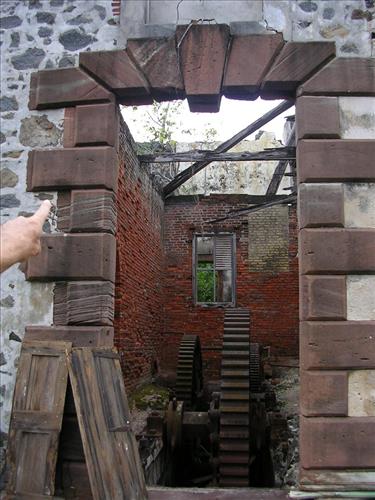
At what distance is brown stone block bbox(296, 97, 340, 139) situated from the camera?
4949mm

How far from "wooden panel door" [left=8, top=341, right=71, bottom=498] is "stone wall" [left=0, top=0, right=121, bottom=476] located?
1.96ft

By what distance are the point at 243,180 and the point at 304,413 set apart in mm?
12582

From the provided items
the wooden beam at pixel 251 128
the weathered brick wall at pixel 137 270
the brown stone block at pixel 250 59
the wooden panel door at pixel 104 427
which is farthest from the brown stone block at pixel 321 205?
the weathered brick wall at pixel 137 270

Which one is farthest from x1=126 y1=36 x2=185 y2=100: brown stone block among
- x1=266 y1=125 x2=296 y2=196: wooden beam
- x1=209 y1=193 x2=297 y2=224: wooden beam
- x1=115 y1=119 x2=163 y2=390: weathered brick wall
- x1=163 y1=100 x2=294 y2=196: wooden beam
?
x1=266 y1=125 x2=296 y2=196: wooden beam

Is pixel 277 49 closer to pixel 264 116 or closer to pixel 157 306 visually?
pixel 264 116

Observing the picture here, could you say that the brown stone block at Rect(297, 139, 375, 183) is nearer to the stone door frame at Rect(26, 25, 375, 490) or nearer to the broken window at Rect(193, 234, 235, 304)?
the stone door frame at Rect(26, 25, 375, 490)

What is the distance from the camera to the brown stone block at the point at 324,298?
4688 mm

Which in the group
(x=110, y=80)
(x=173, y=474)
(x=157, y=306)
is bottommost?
(x=173, y=474)

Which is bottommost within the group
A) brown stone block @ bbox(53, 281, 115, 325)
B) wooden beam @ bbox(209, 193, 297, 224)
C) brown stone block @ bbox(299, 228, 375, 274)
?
brown stone block @ bbox(53, 281, 115, 325)

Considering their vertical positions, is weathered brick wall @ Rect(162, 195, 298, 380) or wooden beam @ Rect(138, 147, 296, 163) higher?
wooden beam @ Rect(138, 147, 296, 163)

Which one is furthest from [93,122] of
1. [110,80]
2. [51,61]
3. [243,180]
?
[243,180]

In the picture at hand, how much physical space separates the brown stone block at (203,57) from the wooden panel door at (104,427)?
2.47 meters

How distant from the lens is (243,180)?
16703 mm

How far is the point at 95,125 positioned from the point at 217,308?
11323 millimetres
